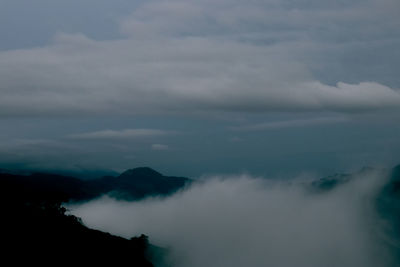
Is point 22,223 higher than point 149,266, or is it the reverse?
point 22,223

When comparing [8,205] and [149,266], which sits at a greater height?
[8,205]

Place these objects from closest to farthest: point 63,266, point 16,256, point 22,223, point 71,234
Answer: point 16,256
point 63,266
point 22,223
point 71,234

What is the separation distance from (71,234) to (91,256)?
74.6ft

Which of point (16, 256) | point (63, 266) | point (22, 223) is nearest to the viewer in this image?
point (16, 256)

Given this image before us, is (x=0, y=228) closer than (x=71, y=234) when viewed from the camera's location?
Yes

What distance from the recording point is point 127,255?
184750 mm

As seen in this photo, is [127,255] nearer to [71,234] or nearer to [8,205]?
[71,234]

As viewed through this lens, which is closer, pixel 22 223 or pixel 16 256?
pixel 16 256

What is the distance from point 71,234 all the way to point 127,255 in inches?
1158

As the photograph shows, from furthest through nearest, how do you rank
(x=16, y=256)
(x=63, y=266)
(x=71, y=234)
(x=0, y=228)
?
1. (x=71, y=234)
2. (x=0, y=228)
3. (x=63, y=266)
4. (x=16, y=256)

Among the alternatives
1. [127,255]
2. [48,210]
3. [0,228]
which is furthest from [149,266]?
[0,228]

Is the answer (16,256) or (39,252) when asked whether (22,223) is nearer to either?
(39,252)

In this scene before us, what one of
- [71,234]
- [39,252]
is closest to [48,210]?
[71,234]

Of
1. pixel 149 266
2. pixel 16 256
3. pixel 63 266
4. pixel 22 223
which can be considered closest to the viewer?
pixel 16 256
